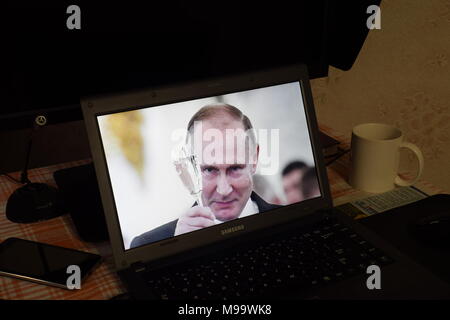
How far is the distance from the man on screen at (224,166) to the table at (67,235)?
14cm

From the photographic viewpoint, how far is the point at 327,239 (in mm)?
710

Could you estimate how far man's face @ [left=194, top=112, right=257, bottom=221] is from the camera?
2.37ft

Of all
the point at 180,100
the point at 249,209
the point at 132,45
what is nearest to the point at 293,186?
the point at 249,209

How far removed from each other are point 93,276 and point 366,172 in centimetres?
49

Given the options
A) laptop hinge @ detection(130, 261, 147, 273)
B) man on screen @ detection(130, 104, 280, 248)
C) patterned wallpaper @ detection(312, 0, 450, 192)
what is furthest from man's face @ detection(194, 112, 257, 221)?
patterned wallpaper @ detection(312, 0, 450, 192)

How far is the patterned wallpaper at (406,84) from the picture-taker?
1304mm

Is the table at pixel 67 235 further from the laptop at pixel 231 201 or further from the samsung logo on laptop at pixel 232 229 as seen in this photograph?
the samsung logo on laptop at pixel 232 229

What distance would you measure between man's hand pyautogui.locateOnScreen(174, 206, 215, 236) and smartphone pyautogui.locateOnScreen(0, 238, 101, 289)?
0.43 feet

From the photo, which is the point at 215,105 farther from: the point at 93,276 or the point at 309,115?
the point at 93,276

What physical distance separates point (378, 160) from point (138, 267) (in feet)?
1.49

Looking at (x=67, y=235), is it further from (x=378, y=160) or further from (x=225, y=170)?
(x=378, y=160)

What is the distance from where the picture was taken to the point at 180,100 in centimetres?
71

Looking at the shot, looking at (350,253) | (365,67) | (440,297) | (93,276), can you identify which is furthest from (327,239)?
(365,67)

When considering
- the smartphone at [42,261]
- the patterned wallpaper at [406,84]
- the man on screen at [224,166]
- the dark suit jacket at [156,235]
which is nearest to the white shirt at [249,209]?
the man on screen at [224,166]
